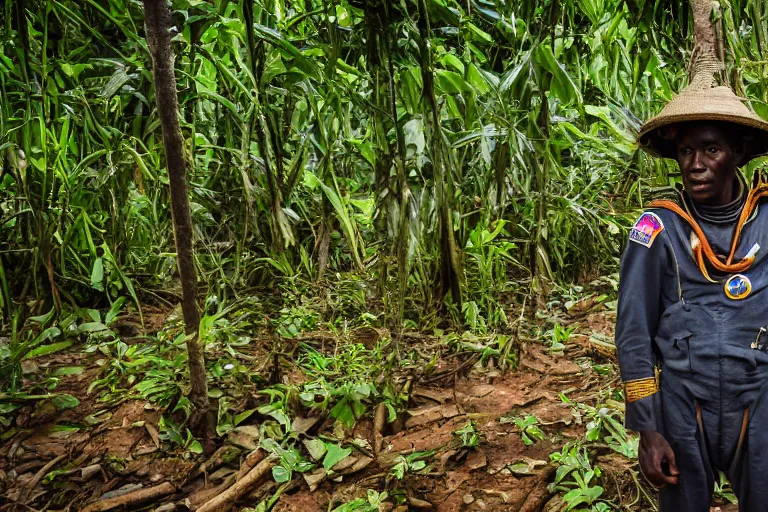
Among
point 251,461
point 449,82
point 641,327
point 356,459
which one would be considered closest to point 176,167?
point 251,461

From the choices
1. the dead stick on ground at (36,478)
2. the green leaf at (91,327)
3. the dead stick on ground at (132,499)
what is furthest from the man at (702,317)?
the green leaf at (91,327)

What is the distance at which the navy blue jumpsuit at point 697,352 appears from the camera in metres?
1.16

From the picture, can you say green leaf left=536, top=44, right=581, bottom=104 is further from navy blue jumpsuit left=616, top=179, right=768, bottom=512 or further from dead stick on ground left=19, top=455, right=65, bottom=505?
dead stick on ground left=19, top=455, right=65, bottom=505

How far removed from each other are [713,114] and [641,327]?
0.42 meters

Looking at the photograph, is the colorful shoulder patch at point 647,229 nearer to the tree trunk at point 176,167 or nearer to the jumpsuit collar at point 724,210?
the jumpsuit collar at point 724,210

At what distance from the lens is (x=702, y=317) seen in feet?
3.93

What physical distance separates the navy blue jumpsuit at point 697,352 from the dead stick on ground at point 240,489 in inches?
42.2

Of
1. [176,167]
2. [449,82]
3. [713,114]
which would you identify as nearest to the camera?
[713,114]

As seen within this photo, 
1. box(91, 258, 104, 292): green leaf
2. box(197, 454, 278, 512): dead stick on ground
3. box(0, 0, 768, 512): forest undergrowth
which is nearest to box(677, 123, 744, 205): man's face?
box(0, 0, 768, 512): forest undergrowth

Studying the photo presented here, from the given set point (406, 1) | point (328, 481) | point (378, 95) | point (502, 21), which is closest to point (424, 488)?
point (328, 481)

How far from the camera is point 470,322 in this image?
8.66 ft

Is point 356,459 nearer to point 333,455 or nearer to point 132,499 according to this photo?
point 333,455

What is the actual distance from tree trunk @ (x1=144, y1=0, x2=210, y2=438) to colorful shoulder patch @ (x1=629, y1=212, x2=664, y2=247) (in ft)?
3.88

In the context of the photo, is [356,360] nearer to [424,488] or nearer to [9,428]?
[424,488]
